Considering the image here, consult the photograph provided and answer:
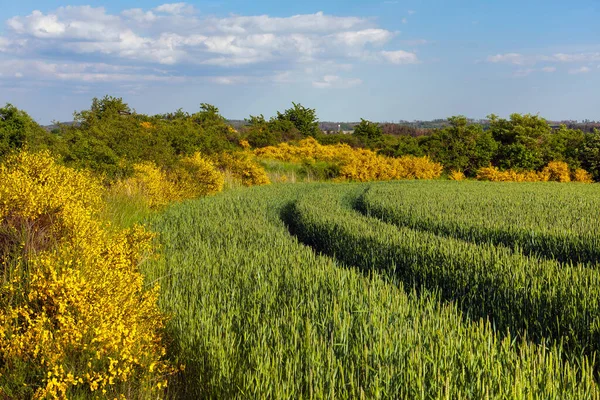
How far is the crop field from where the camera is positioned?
9.54 feet

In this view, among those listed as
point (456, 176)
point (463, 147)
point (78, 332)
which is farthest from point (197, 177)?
point (463, 147)

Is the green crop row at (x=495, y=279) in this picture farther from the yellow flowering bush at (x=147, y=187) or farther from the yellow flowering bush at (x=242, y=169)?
the yellow flowering bush at (x=242, y=169)

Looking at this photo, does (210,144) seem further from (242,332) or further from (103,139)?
(242,332)

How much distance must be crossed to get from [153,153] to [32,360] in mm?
13031

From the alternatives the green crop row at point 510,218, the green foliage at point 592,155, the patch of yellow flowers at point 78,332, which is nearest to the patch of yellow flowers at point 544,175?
the green foliage at point 592,155

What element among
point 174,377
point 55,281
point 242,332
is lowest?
point 174,377

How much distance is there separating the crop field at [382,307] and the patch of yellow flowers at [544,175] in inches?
620

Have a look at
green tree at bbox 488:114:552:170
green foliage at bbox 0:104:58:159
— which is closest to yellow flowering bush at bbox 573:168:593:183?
green tree at bbox 488:114:552:170

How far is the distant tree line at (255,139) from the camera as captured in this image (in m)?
13.5

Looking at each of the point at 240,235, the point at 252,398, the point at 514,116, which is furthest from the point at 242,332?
the point at 514,116

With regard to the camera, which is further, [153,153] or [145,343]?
[153,153]

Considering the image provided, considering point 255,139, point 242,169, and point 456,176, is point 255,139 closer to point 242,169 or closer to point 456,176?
point 242,169

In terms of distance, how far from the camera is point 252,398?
110 inches

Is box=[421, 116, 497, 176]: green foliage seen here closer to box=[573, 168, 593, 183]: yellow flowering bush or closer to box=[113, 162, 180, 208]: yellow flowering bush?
box=[573, 168, 593, 183]: yellow flowering bush
